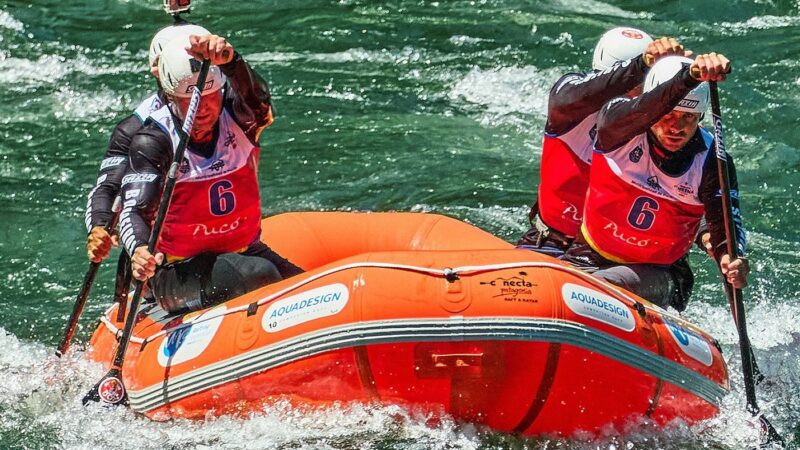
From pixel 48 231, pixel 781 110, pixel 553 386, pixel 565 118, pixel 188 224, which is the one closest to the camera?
pixel 553 386

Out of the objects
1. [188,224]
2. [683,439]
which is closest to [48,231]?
[188,224]

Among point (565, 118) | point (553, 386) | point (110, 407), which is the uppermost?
point (565, 118)

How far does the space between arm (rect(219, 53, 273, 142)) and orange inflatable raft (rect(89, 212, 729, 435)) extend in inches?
36.0

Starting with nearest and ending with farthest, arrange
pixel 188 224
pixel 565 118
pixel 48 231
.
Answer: pixel 188 224 < pixel 565 118 < pixel 48 231

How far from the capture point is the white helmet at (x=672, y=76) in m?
6.13

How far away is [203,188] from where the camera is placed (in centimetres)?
643

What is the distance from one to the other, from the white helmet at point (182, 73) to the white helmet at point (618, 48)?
206 cm

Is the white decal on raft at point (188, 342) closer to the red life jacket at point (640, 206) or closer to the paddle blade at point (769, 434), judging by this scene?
the red life jacket at point (640, 206)

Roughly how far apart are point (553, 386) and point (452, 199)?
13.7 ft

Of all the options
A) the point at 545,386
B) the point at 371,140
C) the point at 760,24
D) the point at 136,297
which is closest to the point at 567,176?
the point at 545,386

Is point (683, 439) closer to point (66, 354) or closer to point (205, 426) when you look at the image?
point (205, 426)

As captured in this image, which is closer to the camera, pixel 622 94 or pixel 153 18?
pixel 622 94

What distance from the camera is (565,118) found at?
699 cm

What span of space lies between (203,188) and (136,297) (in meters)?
0.62
